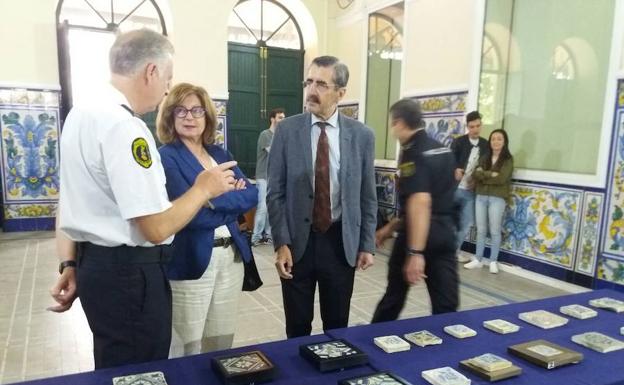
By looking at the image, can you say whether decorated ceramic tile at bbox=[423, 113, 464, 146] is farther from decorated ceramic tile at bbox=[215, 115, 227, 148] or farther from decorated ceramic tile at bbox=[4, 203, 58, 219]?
decorated ceramic tile at bbox=[4, 203, 58, 219]

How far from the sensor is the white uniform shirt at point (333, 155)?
7.04 ft

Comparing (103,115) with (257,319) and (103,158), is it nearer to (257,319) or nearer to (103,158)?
(103,158)

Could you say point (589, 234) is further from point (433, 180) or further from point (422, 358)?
point (422, 358)

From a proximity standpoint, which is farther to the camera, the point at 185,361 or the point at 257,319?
the point at 257,319

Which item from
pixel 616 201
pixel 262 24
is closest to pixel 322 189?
pixel 616 201

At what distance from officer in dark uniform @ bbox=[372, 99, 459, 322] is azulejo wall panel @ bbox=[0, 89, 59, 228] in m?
5.19

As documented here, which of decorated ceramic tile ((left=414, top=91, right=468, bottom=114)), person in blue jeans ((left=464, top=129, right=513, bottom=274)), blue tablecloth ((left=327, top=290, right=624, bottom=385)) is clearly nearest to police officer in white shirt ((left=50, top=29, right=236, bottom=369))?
blue tablecloth ((left=327, top=290, right=624, bottom=385))

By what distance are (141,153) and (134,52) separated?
0.30m

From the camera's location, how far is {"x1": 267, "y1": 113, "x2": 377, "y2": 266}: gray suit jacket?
2.11 meters

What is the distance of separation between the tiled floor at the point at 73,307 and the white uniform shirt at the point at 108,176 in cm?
164

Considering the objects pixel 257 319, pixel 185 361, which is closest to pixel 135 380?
pixel 185 361

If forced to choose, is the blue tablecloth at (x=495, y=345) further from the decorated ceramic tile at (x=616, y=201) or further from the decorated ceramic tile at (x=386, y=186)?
the decorated ceramic tile at (x=386, y=186)

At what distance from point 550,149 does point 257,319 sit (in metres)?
3.15

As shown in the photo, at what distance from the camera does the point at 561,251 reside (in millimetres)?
4254
